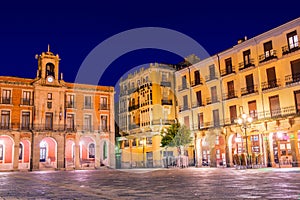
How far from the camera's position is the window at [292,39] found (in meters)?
28.3

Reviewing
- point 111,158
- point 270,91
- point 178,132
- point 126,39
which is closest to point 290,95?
point 270,91

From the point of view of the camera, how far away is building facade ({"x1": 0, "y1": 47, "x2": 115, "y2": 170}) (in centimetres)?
4081

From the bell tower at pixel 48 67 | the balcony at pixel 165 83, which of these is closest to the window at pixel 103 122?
the bell tower at pixel 48 67

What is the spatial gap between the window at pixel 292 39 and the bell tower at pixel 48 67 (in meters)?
30.2

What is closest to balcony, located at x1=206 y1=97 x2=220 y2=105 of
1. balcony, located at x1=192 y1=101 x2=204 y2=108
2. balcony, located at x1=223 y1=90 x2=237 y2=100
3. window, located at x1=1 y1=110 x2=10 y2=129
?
balcony, located at x1=192 y1=101 x2=204 y2=108

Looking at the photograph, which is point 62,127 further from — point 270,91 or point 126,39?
point 270,91

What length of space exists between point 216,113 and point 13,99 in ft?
84.4

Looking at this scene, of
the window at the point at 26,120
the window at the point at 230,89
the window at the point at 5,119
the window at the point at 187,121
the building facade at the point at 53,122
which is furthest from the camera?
the window at the point at 26,120

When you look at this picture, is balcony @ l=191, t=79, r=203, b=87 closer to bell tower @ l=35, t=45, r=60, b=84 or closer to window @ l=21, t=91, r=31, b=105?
bell tower @ l=35, t=45, r=60, b=84

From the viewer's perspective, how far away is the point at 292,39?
28688mm

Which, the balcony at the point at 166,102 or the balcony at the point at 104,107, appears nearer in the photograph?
the balcony at the point at 104,107

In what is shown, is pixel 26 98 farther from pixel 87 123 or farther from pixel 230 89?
pixel 230 89

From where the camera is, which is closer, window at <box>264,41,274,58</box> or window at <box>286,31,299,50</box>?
window at <box>286,31,299,50</box>

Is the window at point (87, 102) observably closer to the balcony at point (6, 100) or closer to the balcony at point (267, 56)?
the balcony at point (6, 100)
